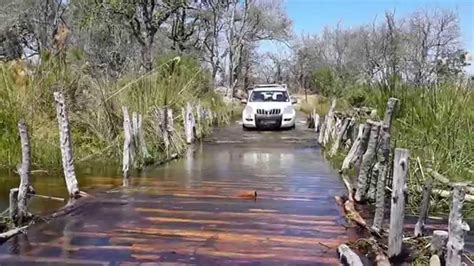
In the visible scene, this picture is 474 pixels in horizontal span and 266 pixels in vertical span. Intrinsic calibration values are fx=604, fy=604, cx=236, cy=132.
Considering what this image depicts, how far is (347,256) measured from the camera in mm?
4695

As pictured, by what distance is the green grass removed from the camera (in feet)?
33.3

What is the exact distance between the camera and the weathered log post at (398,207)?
4723 millimetres

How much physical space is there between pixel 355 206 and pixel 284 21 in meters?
33.6

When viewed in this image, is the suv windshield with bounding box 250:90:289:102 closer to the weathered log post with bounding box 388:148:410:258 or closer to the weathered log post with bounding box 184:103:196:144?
the weathered log post with bounding box 184:103:196:144

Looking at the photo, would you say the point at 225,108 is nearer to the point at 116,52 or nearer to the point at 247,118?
the point at 247,118

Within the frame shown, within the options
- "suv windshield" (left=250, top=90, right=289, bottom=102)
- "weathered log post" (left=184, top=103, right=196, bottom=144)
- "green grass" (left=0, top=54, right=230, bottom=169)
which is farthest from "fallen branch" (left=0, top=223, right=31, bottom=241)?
"suv windshield" (left=250, top=90, right=289, bottom=102)

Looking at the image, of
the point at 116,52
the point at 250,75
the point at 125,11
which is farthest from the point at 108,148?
the point at 250,75

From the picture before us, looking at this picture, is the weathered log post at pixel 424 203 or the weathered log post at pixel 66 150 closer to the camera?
the weathered log post at pixel 424 203

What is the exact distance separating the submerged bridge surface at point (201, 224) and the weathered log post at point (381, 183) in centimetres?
29

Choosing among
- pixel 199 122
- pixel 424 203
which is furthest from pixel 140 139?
pixel 424 203

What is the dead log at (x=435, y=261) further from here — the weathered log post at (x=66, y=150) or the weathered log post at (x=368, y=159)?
the weathered log post at (x=66, y=150)

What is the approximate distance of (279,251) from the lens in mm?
5090

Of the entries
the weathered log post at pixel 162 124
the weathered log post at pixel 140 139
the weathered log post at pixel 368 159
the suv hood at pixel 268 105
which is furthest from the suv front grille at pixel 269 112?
the weathered log post at pixel 368 159

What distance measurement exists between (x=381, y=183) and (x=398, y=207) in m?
0.86
